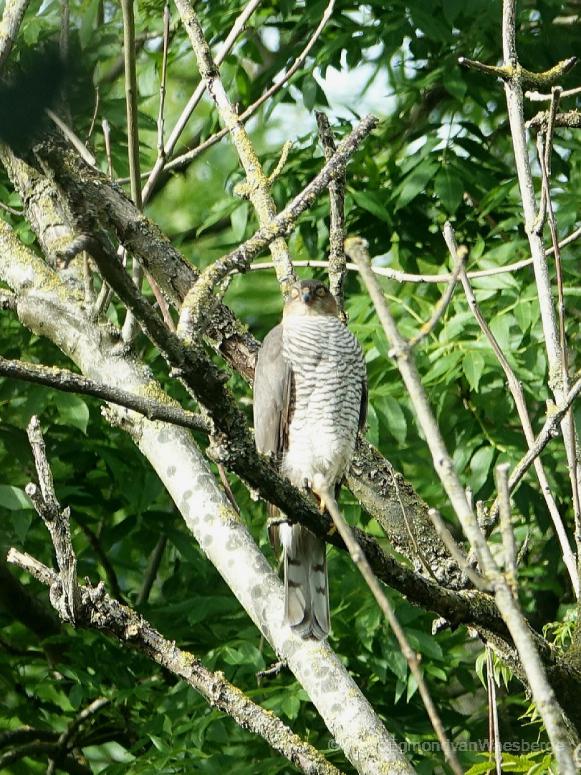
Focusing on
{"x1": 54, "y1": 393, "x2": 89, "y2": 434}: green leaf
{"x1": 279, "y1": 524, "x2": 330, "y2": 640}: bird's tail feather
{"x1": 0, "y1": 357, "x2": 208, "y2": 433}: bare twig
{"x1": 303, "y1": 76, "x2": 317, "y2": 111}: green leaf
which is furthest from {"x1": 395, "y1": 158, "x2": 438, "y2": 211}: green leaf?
{"x1": 0, "y1": 357, "x2": 208, "y2": 433}: bare twig

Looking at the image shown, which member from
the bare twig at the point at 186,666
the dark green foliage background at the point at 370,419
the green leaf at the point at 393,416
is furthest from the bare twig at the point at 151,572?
the bare twig at the point at 186,666

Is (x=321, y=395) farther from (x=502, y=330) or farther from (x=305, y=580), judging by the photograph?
(x=502, y=330)

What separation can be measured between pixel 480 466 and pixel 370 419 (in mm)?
563

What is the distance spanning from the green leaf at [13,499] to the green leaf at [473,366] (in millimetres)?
1782

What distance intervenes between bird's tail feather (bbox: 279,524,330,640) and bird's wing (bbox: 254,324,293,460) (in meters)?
0.31

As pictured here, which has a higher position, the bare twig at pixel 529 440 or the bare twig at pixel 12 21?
the bare twig at pixel 12 21

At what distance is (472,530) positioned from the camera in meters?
1.48

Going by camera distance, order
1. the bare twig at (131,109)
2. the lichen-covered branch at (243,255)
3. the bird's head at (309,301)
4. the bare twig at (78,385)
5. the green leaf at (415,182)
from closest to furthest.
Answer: the bare twig at (78,385), the lichen-covered branch at (243,255), the bare twig at (131,109), the bird's head at (309,301), the green leaf at (415,182)

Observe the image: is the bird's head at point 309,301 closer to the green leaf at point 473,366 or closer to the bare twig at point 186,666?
the green leaf at point 473,366

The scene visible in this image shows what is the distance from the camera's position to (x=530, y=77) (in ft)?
9.20

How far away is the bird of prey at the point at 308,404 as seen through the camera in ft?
11.6

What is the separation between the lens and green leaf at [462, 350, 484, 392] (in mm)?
4262

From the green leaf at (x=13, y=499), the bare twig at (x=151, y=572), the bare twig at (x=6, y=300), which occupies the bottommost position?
the bare twig at (x=151, y=572)

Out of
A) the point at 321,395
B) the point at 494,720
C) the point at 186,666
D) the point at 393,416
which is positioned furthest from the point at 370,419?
the point at 494,720
